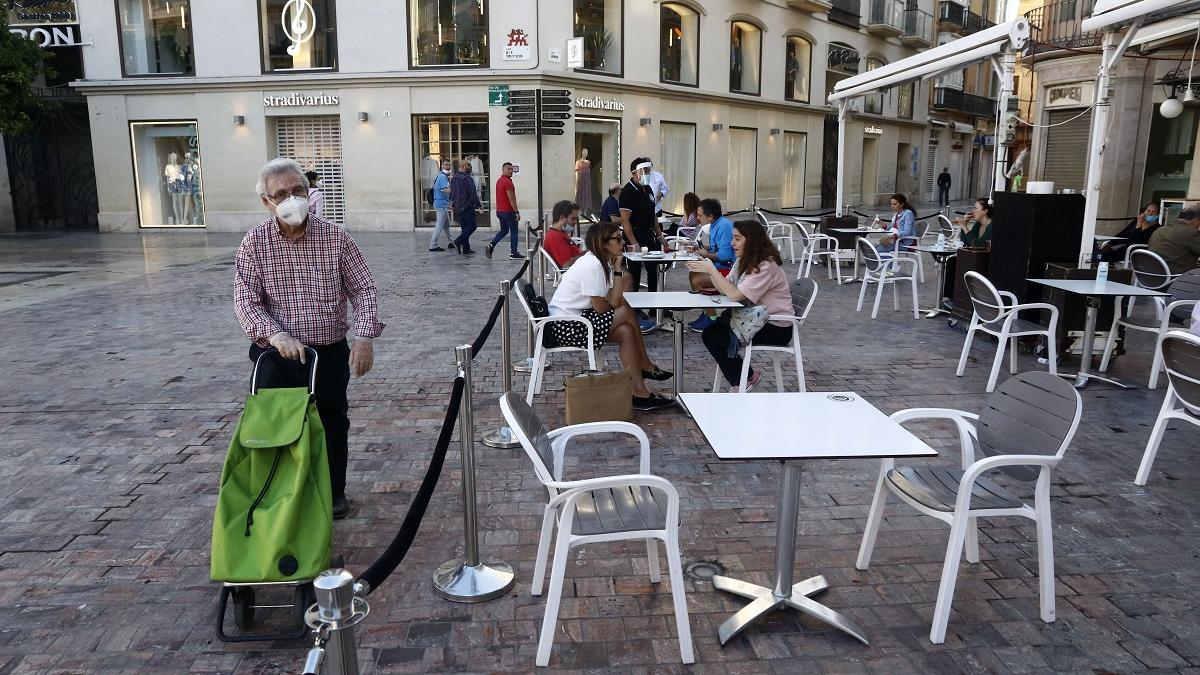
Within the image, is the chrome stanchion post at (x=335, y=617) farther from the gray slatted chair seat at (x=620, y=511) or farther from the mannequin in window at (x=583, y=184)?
the mannequin in window at (x=583, y=184)

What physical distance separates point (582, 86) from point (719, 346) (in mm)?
16496

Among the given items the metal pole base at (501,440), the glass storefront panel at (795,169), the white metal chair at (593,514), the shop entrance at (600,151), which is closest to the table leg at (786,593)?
the white metal chair at (593,514)

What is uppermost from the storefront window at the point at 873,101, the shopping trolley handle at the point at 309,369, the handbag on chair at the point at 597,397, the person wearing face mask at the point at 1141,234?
the storefront window at the point at 873,101

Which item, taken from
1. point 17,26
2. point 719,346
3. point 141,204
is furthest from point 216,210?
point 719,346

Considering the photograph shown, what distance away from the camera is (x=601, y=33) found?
22.1 metres

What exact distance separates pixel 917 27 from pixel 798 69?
10629 millimetres

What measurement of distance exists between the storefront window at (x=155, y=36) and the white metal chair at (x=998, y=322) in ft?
68.3

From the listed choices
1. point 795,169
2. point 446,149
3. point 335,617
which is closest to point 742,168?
point 795,169

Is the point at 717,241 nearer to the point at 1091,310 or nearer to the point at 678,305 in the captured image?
the point at 678,305

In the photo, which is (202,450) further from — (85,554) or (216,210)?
(216,210)

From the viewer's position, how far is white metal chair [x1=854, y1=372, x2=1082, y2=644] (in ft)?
10.3

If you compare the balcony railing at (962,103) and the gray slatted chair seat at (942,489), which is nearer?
the gray slatted chair seat at (942,489)

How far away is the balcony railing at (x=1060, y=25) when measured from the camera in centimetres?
1983

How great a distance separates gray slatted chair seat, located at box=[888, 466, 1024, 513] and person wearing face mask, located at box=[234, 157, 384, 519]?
2.49m
